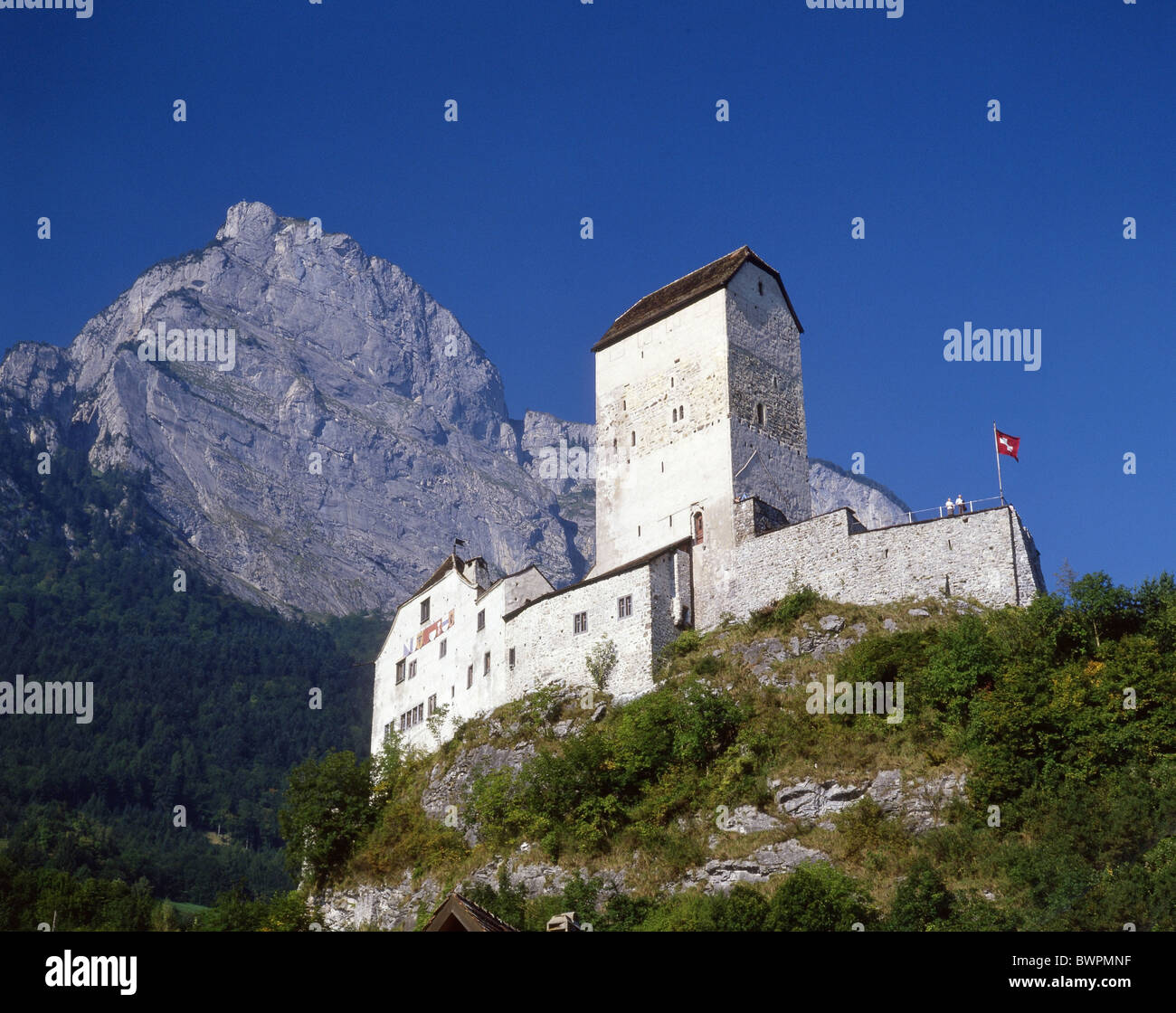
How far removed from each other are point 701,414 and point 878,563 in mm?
11916

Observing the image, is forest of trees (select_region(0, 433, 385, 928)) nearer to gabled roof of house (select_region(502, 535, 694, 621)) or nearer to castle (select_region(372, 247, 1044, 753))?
castle (select_region(372, 247, 1044, 753))

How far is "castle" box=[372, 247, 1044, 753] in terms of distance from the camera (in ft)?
175

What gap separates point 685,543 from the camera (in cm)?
5934

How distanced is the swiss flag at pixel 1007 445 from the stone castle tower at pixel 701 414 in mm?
Result: 10586

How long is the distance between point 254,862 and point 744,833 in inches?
4115

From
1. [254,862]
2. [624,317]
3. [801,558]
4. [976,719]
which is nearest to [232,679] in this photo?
[254,862]

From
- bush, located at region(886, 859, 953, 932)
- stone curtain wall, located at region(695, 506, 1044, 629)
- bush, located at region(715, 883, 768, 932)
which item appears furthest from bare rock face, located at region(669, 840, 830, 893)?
stone curtain wall, located at region(695, 506, 1044, 629)

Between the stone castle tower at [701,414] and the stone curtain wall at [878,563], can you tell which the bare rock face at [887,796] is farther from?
the stone castle tower at [701,414]

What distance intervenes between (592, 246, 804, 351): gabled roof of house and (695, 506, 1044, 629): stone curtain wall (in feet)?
42.6

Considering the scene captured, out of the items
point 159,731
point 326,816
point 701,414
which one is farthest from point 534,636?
point 159,731

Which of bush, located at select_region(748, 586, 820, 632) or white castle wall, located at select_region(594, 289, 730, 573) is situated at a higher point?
white castle wall, located at select_region(594, 289, 730, 573)

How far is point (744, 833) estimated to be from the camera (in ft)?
152
